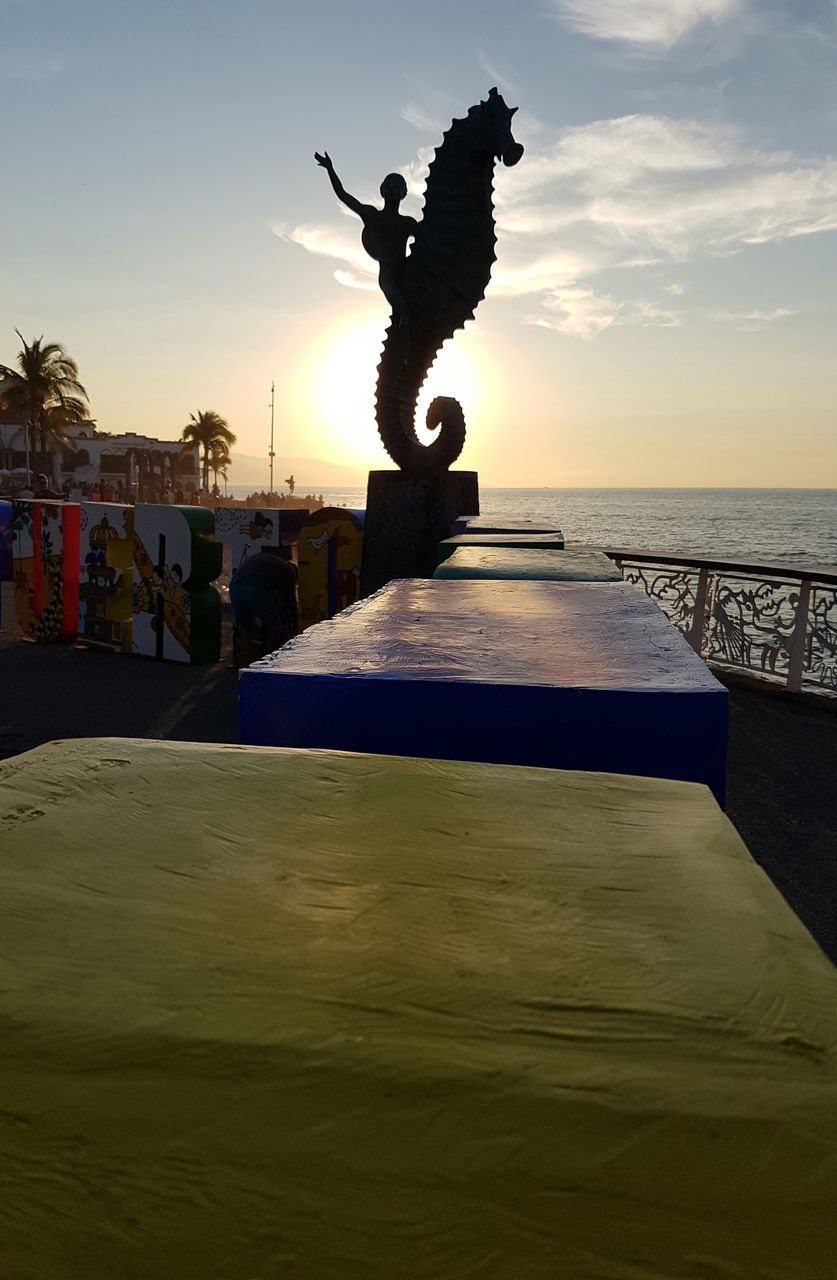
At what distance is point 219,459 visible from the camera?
7762cm

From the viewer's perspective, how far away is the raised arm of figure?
9281 mm

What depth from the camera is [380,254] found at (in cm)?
A: 925

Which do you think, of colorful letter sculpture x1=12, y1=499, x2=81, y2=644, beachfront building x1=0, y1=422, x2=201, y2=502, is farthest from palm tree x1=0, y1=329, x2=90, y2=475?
colorful letter sculpture x1=12, y1=499, x2=81, y2=644

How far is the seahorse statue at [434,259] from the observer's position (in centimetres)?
873

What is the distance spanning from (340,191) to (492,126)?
191cm

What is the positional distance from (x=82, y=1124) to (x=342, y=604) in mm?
12101

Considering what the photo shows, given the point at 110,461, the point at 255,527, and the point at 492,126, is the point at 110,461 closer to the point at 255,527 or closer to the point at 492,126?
the point at 255,527

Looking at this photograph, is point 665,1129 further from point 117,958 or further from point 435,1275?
point 117,958

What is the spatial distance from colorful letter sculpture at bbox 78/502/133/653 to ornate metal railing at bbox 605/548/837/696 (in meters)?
6.93

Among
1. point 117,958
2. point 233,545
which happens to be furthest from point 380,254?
point 117,958

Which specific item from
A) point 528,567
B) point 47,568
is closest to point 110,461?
point 47,568

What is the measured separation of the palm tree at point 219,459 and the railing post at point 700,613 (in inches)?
2665

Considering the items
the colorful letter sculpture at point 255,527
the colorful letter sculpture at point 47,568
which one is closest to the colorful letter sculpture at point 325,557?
the colorful letter sculpture at point 255,527

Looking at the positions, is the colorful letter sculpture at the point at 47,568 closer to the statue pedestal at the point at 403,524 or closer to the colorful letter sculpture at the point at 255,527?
the colorful letter sculpture at the point at 255,527
